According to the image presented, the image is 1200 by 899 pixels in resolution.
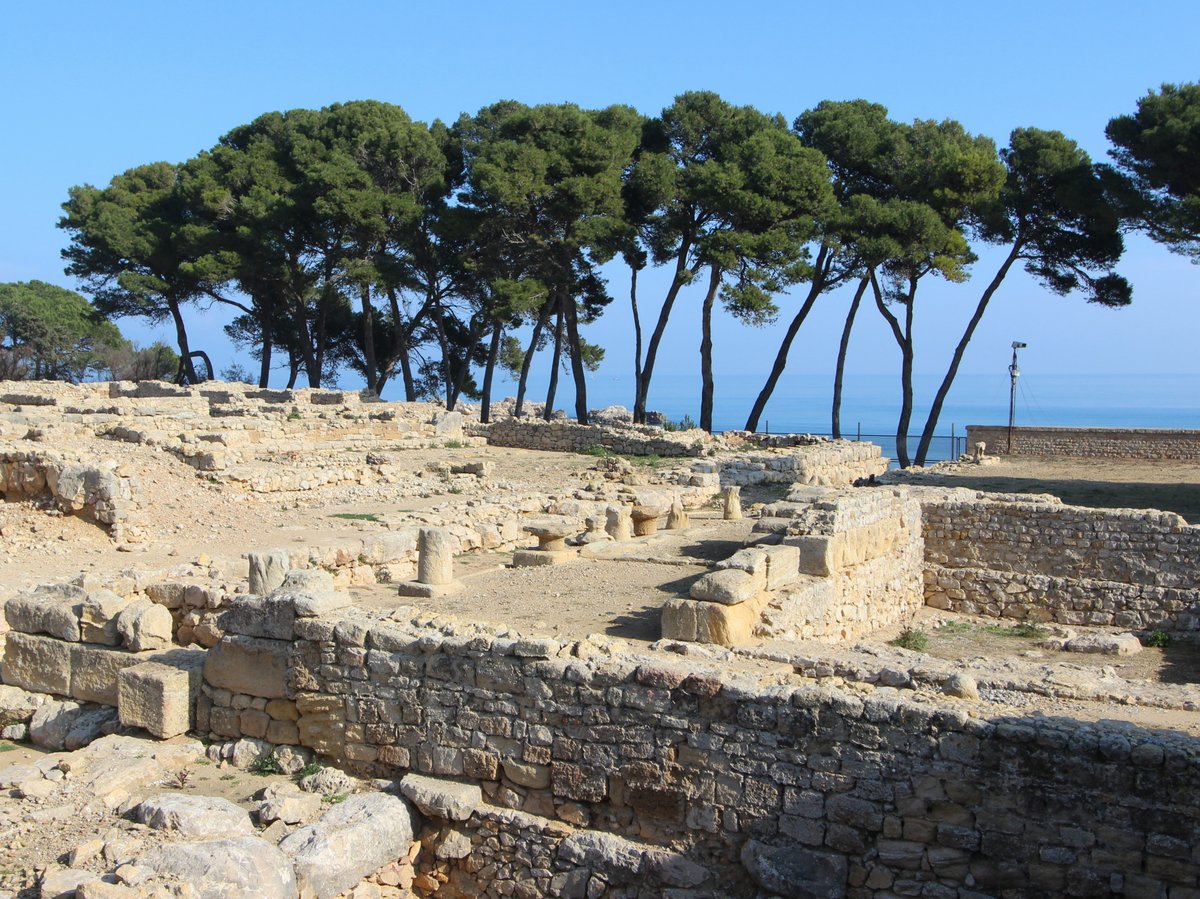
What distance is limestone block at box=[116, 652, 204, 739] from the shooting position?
7375mm

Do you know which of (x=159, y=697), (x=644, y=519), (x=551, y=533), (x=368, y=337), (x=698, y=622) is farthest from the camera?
(x=368, y=337)

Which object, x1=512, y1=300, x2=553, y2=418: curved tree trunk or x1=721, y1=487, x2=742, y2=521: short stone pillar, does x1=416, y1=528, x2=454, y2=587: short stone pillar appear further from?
x1=512, y1=300, x2=553, y2=418: curved tree trunk

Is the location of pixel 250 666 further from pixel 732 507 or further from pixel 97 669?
pixel 732 507

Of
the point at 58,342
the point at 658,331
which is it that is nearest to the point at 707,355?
the point at 658,331

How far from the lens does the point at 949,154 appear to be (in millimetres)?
30719

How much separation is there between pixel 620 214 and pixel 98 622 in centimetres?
2682

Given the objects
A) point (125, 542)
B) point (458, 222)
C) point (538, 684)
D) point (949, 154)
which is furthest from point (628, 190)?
point (538, 684)

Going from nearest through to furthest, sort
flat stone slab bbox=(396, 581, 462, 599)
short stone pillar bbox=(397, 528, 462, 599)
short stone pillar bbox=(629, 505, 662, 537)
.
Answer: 1. flat stone slab bbox=(396, 581, 462, 599)
2. short stone pillar bbox=(397, 528, 462, 599)
3. short stone pillar bbox=(629, 505, 662, 537)

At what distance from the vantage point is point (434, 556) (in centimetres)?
975

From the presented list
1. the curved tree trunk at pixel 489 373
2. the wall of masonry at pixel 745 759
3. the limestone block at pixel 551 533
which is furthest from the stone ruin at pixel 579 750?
the curved tree trunk at pixel 489 373

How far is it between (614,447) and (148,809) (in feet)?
70.2

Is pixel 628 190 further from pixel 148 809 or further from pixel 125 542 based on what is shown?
pixel 148 809

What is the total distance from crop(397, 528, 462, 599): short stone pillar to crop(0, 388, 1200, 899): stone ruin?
40 mm

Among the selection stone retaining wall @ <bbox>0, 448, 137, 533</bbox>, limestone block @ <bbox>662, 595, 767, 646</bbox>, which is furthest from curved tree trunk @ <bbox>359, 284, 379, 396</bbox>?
limestone block @ <bbox>662, 595, 767, 646</bbox>
